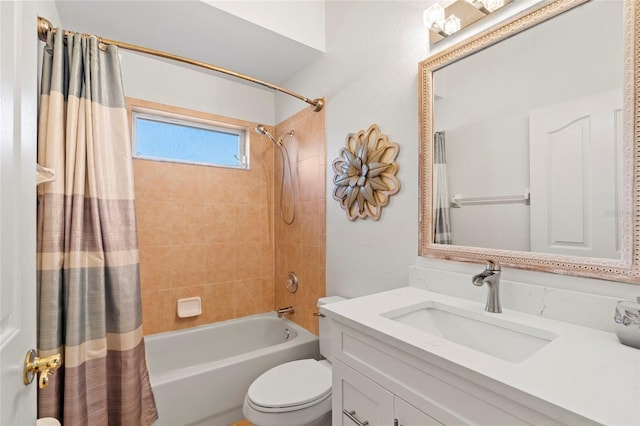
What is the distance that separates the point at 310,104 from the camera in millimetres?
2061

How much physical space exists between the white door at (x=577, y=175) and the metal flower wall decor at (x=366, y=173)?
1.98ft

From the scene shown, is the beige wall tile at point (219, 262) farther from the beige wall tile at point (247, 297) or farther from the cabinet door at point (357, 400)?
the cabinet door at point (357, 400)

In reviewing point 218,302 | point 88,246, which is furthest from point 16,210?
point 218,302

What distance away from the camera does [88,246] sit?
1311 millimetres

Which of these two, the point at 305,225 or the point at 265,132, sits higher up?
the point at 265,132

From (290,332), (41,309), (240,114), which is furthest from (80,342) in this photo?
(240,114)

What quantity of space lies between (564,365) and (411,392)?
1.17 feet

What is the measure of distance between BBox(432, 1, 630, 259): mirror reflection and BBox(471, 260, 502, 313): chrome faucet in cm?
14

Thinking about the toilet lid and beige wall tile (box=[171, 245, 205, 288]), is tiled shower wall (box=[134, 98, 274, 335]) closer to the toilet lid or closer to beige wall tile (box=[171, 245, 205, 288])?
beige wall tile (box=[171, 245, 205, 288])

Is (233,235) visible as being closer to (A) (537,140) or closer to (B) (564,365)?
(A) (537,140)

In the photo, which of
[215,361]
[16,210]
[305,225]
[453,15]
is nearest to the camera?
[16,210]

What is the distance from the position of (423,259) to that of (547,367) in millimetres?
729

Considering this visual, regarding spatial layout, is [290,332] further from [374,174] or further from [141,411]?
[374,174]

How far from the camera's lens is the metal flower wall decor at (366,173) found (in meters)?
1.53
